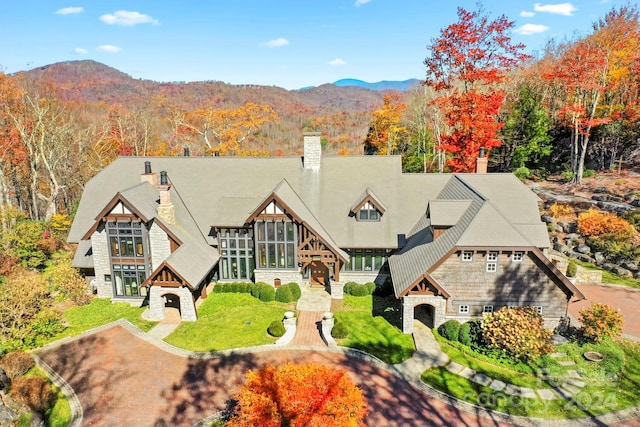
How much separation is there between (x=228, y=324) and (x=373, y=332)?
858cm

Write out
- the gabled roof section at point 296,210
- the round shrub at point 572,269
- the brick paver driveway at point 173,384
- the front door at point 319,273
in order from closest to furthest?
1. the brick paver driveway at point 173,384
2. the gabled roof section at point 296,210
3. the front door at point 319,273
4. the round shrub at point 572,269

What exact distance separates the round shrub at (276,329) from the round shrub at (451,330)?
348 inches

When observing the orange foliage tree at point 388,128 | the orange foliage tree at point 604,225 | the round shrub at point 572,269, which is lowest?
the round shrub at point 572,269

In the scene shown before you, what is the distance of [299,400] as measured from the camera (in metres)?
13.7

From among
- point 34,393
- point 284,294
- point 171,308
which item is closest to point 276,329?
point 284,294

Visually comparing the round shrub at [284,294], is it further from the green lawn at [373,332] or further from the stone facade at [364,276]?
the stone facade at [364,276]

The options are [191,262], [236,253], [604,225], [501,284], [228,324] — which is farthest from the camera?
[604,225]

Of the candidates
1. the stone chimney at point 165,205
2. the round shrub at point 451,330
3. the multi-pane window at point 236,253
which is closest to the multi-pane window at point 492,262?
the round shrub at point 451,330

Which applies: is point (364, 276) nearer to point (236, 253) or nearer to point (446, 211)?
point (446, 211)

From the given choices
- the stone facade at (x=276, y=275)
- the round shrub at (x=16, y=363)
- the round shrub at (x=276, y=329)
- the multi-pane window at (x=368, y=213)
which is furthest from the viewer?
the multi-pane window at (x=368, y=213)

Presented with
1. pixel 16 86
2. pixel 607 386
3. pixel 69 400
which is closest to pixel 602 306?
pixel 607 386

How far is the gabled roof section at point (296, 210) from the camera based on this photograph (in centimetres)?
2556

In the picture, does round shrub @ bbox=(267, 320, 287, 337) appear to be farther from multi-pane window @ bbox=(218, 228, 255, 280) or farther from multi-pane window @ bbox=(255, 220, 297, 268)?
multi-pane window @ bbox=(218, 228, 255, 280)

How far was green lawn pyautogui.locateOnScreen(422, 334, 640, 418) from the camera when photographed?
16.6 m
